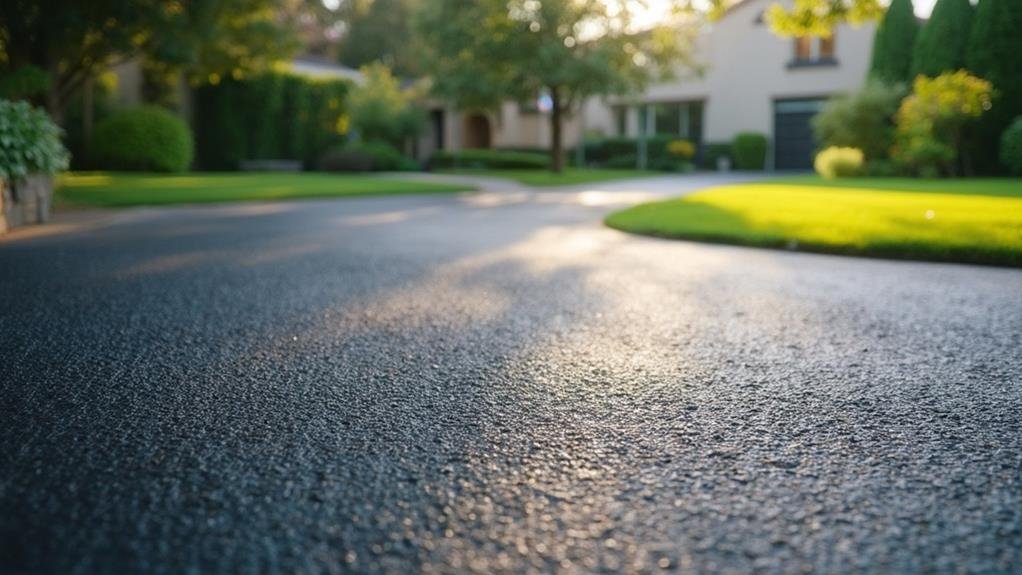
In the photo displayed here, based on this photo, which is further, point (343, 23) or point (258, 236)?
Answer: point (343, 23)

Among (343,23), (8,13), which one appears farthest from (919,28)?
(343,23)

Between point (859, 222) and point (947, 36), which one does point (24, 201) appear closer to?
point (859, 222)

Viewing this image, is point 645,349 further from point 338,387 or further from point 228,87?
point 228,87

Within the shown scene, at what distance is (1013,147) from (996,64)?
2167 mm

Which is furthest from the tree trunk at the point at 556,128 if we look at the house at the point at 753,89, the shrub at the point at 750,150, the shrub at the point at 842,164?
the shrub at the point at 750,150

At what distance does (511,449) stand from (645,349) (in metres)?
1.41

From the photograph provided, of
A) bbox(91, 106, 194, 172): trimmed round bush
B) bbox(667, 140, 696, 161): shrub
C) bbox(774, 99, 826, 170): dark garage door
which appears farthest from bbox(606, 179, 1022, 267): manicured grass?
bbox(667, 140, 696, 161): shrub

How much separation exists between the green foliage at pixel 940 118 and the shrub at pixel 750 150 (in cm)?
1012

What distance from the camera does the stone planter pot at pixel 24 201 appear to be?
810 centimetres

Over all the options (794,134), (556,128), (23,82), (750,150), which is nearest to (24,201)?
(23,82)

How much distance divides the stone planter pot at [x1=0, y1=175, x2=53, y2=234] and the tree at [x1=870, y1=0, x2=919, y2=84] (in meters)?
19.5

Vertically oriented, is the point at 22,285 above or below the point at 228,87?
below

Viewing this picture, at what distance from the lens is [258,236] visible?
26.3 ft

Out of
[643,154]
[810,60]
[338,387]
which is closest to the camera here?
[338,387]
